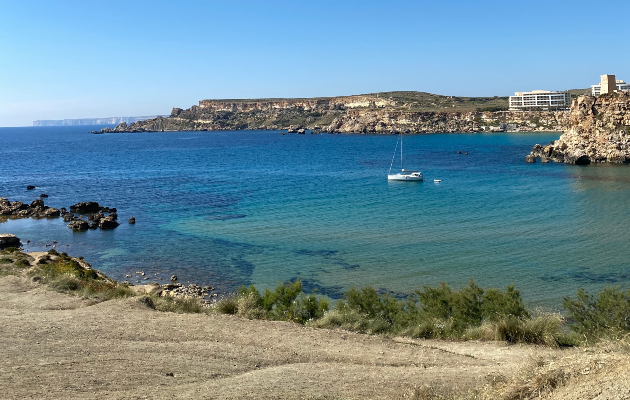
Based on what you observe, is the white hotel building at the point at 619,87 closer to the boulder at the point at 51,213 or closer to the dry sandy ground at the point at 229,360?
the boulder at the point at 51,213

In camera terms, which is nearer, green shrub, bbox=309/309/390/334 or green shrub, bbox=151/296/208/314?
green shrub, bbox=309/309/390/334

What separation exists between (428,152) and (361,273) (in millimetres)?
70197

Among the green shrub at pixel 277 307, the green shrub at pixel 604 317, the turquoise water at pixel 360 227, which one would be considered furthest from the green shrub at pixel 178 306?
the green shrub at pixel 604 317

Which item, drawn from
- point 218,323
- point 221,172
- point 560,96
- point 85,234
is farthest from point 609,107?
point 560,96

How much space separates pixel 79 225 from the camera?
34.2m

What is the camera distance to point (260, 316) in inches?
559

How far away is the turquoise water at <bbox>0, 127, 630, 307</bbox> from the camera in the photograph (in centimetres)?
2252

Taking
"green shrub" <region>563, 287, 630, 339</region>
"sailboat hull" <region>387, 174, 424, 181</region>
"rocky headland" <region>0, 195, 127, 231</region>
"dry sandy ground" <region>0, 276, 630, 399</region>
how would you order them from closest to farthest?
"dry sandy ground" <region>0, 276, 630, 399</region> < "green shrub" <region>563, 287, 630, 339</region> < "rocky headland" <region>0, 195, 127, 231</region> < "sailboat hull" <region>387, 174, 424, 181</region>

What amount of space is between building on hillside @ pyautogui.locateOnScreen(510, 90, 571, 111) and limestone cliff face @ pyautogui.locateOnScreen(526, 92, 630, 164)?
90424mm

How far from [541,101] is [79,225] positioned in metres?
155

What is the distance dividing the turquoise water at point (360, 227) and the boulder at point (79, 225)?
2.91ft

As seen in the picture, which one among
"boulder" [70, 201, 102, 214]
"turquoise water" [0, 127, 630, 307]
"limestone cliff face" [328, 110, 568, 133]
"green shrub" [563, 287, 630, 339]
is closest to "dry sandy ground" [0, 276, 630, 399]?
"green shrub" [563, 287, 630, 339]

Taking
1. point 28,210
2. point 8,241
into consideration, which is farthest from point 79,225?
point 28,210

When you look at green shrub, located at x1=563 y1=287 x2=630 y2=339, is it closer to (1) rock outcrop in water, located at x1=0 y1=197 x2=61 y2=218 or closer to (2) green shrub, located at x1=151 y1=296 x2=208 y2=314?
(2) green shrub, located at x1=151 y1=296 x2=208 y2=314
